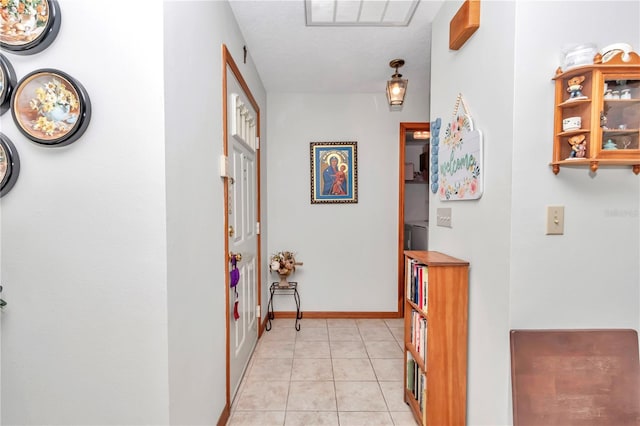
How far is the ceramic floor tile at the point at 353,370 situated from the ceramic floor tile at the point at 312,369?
55 millimetres

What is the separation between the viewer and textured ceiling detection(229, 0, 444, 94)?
1.93 meters

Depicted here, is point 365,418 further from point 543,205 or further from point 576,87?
point 576,87

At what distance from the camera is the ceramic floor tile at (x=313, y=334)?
9.37ft

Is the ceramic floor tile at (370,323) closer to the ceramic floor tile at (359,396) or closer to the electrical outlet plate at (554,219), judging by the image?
the ceramic floor tile at (359,396)

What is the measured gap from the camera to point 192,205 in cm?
128

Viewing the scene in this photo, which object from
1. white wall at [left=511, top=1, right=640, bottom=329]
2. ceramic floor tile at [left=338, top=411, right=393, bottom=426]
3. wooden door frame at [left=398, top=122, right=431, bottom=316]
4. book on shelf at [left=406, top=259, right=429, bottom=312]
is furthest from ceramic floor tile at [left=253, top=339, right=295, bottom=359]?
white wall at [left=511, top=1, right=640, bottom=329]

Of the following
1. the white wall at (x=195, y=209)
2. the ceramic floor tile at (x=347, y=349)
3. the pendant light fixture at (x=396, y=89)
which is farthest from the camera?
the ceramic floor tile at (x=347, y=349)

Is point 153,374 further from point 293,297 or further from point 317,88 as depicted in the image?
point 317,88

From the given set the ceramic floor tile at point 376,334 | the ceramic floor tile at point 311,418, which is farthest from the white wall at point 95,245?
the ceramic floor tile at point 376,334

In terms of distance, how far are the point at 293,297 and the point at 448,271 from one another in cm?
220

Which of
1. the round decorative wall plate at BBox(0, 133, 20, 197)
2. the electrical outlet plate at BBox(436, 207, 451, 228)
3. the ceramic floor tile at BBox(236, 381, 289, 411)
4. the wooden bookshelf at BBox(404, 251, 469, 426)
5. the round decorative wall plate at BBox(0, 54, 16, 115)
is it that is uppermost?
the round decorative wall plate at BBox(0, 54, 16, 115)

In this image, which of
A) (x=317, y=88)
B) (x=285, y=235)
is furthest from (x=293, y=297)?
(x=317, y=88)

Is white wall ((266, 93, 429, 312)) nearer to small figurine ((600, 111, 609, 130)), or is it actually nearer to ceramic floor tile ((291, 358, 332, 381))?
ceramic floor tile ((291, 358, 332, 381))

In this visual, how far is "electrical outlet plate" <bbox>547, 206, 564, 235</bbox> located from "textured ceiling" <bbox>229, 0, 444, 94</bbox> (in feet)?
4.74
